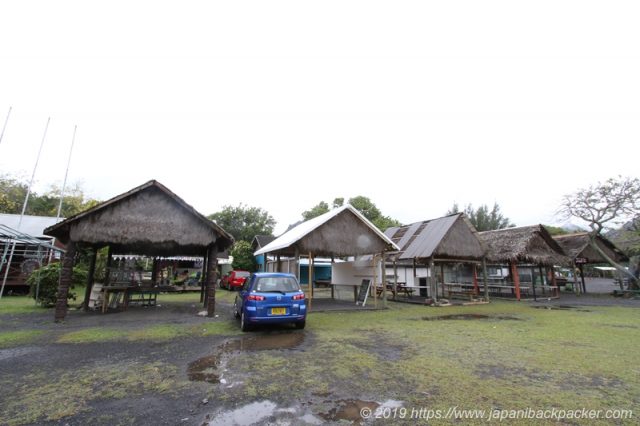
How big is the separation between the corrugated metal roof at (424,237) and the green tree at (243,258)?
1945 centimetres

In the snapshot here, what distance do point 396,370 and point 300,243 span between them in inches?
315

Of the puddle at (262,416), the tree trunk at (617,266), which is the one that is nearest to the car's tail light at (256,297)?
the puddle at (262,416)

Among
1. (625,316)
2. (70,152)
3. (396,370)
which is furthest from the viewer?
(70,152)

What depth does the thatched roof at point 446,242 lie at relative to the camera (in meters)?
16.2

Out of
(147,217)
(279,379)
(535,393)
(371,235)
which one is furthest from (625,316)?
(147,217)

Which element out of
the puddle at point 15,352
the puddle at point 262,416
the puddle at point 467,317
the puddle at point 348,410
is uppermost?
the puddle at point 467,317

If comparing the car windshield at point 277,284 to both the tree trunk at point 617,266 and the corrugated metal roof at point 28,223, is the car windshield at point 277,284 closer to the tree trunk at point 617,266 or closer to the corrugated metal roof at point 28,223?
the corrugated metal roof at point 28,223

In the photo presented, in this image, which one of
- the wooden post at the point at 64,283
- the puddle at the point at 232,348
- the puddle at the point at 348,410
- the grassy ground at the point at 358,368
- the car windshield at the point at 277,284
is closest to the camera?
the puddle at the point at 348,410

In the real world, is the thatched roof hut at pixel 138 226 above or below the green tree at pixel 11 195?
below

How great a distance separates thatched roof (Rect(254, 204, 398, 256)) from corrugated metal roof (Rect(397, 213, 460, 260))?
10.1 ft

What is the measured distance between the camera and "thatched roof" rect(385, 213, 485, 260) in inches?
636

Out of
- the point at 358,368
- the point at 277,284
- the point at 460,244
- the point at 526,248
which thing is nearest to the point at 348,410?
the point at 358,368

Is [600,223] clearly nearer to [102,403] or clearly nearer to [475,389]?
[475,389]

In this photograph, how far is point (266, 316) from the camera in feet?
27.9
